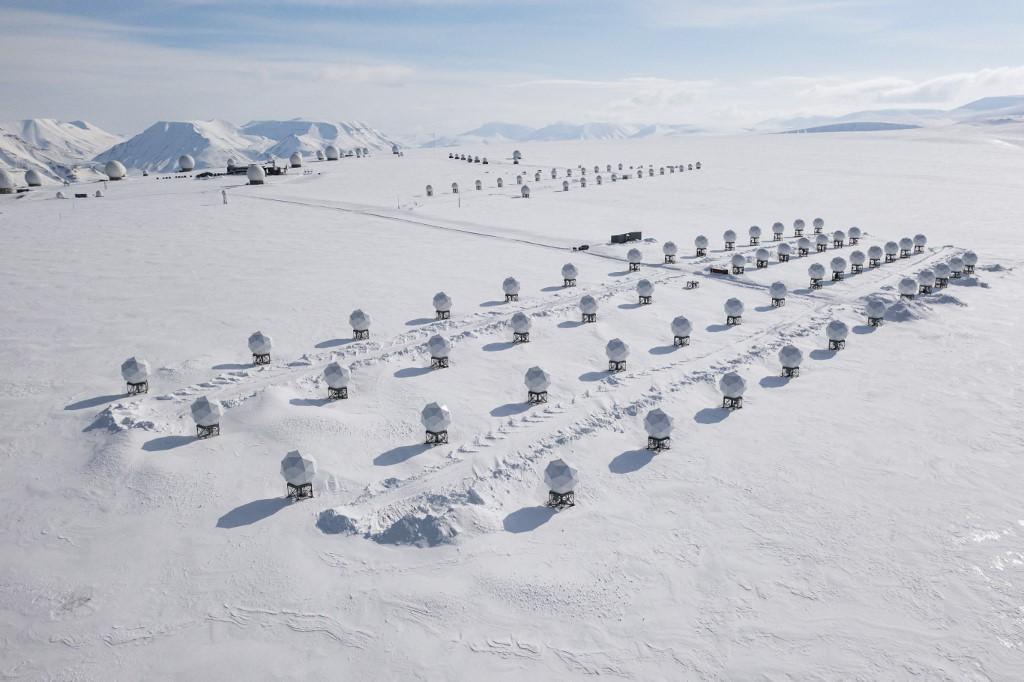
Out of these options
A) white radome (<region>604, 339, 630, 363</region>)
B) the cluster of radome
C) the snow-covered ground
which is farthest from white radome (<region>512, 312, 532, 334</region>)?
the cluster of radome

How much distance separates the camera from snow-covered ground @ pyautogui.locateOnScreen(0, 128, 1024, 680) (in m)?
17.5

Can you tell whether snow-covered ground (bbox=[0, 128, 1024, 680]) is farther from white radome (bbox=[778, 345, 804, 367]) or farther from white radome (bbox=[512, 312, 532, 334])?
white radome (bbox=[512, 312, 532, 334])

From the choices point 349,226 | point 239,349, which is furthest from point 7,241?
point 239,349

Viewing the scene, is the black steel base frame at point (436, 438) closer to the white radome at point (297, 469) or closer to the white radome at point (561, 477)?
the white radome at point (297, 469)

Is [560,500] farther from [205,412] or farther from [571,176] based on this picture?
[571,176]

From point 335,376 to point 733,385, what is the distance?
18233 mm

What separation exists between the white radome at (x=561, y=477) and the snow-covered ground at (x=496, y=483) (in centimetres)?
106

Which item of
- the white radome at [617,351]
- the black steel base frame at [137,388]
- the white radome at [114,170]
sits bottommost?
the white radome at [617,351]

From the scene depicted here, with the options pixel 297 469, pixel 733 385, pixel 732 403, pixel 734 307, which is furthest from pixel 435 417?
pixel 734 307

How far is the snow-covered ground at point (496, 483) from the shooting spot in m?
17.5

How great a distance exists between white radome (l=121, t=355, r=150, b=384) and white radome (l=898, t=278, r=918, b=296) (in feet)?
157

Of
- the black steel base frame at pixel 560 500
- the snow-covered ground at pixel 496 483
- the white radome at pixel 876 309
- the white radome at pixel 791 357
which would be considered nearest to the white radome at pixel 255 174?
the snow-covered ground at pixel 496 483

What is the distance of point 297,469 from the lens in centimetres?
2280

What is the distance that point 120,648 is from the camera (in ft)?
55.5
